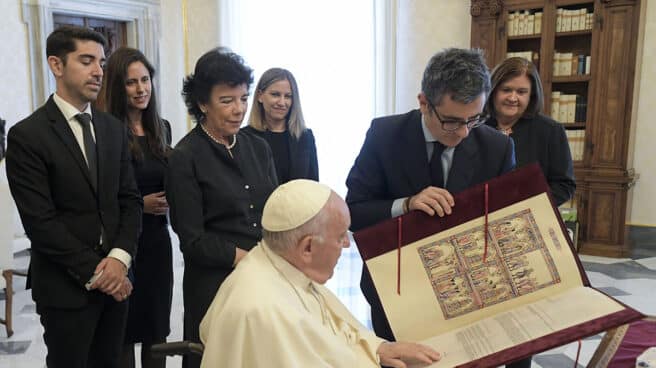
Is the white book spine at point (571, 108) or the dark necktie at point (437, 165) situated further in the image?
the white book spine at point (571, 108)

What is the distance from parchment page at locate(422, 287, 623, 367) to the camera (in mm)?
1211

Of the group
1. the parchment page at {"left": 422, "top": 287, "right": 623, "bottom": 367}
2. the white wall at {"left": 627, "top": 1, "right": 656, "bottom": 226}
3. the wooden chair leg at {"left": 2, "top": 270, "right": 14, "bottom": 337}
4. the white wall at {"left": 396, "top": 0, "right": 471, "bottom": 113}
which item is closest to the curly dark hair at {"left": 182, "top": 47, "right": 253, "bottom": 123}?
the parchment page at {"left": 422, "top": 287, "right": 623, "bottom": 367}

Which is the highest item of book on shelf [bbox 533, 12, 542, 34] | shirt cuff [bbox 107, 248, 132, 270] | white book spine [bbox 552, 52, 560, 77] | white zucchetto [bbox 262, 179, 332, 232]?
book on shelf [bbox 533, 12, 542, 34]

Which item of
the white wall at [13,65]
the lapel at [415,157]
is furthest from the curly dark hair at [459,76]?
the white wall at [13,65]

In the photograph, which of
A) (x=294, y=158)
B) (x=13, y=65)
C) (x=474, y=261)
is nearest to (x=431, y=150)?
(x=474, y=261)

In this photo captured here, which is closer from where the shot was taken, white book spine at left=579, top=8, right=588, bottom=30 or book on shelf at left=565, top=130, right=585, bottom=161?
white book spine at left=579, top=8, right=588, bottom=30

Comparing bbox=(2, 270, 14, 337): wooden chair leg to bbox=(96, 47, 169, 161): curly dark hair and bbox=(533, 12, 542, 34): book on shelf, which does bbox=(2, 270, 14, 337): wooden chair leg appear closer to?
bbox=(96, 47, 169, 161): curly dark hair

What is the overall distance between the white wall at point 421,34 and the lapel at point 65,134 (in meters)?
4.75

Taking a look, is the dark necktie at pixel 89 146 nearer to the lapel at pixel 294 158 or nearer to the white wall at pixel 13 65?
the lapel at pixel 294 158

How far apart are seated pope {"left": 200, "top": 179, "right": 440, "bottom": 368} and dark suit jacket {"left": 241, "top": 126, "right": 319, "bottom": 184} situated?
5.91 feet

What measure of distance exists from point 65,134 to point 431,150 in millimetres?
1271

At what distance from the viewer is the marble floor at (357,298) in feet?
10.4

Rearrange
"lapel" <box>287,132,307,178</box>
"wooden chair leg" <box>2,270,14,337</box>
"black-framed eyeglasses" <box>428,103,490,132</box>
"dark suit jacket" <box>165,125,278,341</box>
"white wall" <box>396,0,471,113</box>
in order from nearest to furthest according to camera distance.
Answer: "black-framed eyeglasses" <box>428,103,490,132</box> < "dark suit jacket" <box>165,125,278,341</box> < "lapel" <box>287,132,307,178</box> < "wooden chair leg" <box>2,270,14,337</box> < "white wall" <box>396,0,471,113</box>

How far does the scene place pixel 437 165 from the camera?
168 cm
